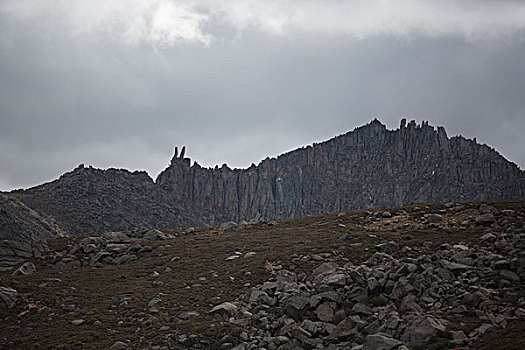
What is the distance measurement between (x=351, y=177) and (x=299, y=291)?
445 feet

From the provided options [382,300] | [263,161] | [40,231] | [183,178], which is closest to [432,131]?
[263,161]

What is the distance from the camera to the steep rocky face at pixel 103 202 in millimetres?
93213

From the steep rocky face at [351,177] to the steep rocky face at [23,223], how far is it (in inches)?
2578

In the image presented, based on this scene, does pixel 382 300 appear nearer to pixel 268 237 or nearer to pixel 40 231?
pixel 268 237

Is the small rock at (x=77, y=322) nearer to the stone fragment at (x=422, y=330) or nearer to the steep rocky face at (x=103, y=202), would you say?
the stone fragment at (x=422, y=330)

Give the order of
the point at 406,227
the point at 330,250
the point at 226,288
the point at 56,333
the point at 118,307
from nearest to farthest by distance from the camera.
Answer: the point at 56,333, the point at 118,307, the point at 226,288, the point at 330,250, the point at 406,227

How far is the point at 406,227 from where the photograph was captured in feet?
93.1

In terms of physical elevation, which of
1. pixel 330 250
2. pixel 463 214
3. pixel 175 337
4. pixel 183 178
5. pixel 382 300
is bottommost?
pixel 175 337

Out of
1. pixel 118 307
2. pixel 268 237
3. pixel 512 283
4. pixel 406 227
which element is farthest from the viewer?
pixel 268 237

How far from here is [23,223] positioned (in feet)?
232

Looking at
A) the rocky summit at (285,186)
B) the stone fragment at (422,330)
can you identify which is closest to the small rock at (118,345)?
the stone fragment at (422,330)

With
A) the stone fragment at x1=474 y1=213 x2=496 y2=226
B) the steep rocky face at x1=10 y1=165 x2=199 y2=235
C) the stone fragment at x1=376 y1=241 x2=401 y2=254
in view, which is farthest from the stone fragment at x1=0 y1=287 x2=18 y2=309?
the steep rocky face at x1=10 y1=165 x2=199 y2=235

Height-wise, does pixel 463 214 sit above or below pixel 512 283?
above

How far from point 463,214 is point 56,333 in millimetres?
28337
